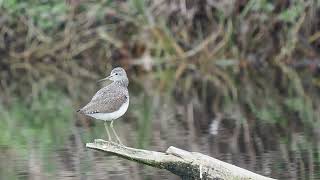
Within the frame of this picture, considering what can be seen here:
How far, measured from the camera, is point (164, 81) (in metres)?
22.0

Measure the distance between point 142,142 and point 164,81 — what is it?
9.10 metres

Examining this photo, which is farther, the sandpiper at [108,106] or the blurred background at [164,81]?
the blurred background at [164,81]

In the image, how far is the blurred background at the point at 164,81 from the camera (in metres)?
11.9

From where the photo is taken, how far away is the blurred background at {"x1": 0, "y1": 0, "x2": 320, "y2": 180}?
11.9 m

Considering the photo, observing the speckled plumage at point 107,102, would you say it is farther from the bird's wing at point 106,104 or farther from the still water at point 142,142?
the still water at point 142,142

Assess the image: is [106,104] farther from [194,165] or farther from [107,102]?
[194,165]

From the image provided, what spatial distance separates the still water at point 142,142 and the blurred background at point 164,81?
0.02 m

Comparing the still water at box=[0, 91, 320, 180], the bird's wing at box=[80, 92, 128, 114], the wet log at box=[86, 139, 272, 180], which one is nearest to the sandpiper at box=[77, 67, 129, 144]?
the bird's wing at box=[80, 92, 128, 114]

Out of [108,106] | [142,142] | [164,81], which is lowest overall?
[142,142]

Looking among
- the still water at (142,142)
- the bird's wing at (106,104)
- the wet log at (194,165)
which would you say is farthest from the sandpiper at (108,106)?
the wet log at (194,165)

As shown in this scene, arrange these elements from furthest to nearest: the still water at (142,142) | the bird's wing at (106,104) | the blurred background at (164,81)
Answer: the blurred background at (164,81) → the still water at (142,142) → the bird's wing at (106,104)

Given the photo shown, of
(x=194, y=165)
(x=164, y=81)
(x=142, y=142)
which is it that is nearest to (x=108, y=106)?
(x=194, y=165)

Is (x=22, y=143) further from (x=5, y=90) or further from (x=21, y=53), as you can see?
(x=21, y=53)

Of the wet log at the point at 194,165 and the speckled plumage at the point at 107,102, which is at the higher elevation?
the speckled plumage at the point at 107,102
